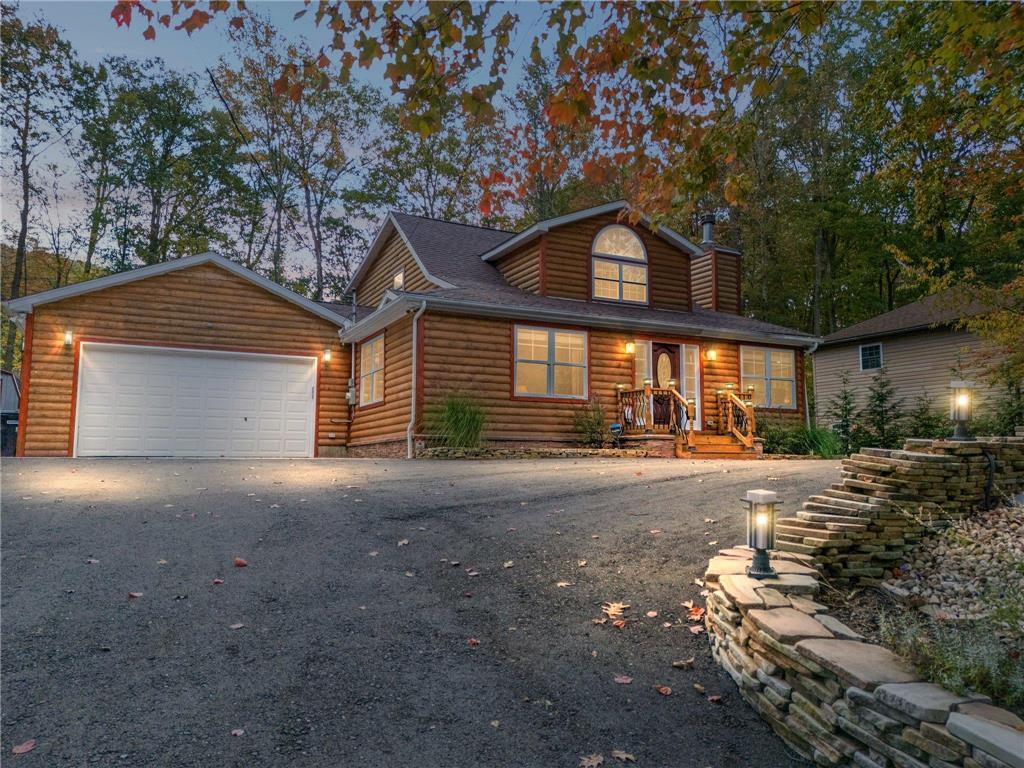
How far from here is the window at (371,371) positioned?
49.4 feet

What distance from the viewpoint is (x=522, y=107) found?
2842 centimetres

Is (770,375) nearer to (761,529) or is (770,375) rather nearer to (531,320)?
(531,320)

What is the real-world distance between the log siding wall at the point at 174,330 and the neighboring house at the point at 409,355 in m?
0.03

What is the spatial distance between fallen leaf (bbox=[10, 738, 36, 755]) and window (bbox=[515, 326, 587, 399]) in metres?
11.5

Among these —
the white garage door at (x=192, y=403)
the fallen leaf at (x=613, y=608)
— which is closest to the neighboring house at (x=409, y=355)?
the white garage door at (x=192, y=403)

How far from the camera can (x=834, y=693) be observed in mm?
3150

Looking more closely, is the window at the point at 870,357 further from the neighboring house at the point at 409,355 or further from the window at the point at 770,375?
the window at the point at 770,375

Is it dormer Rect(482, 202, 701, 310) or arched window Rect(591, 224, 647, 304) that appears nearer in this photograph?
dormer Rect(482, 202, 701, 310)

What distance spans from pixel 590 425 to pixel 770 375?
5.61 metres

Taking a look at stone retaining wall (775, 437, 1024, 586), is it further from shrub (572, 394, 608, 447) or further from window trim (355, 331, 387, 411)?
window trim (355, 331, 387, 411)

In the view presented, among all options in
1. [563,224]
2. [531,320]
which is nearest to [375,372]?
[531,320]

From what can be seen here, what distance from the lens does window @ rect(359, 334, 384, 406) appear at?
49.4 ft

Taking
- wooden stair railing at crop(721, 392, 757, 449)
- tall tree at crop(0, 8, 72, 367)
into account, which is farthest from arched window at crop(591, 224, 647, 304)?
tall tree at crop(0, 8, 72, 367)

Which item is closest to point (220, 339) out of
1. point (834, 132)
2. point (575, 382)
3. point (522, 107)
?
point (575, 382)
